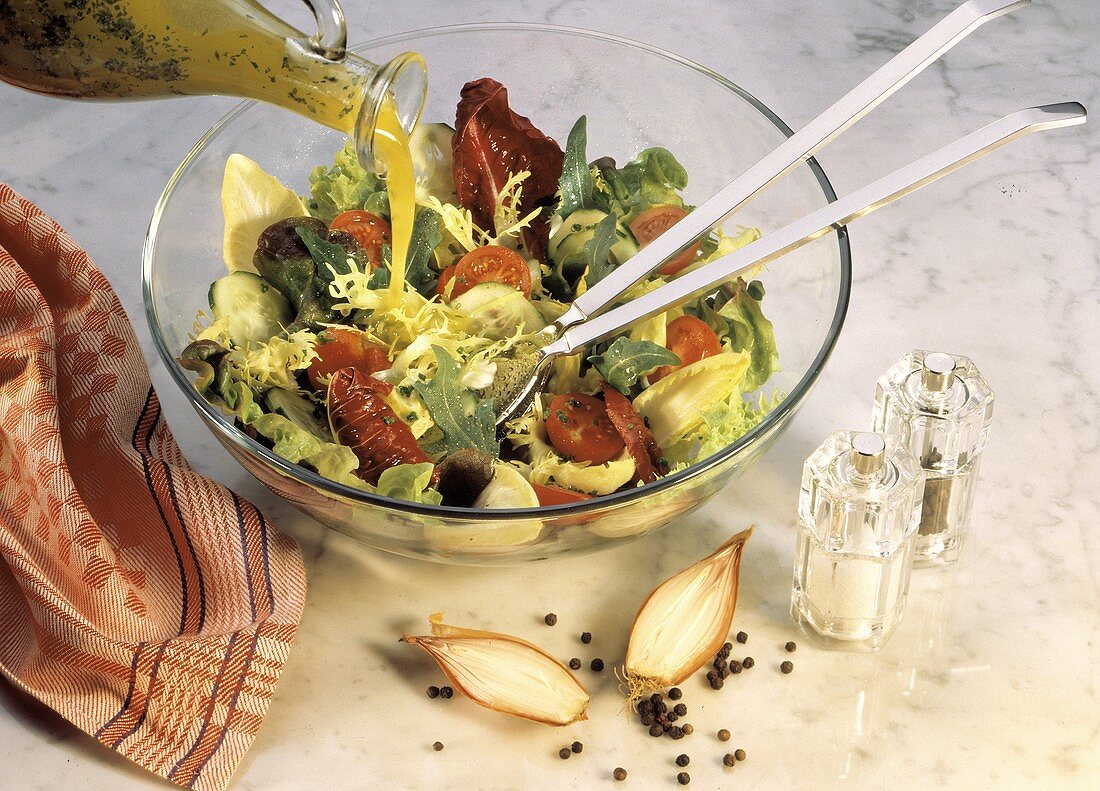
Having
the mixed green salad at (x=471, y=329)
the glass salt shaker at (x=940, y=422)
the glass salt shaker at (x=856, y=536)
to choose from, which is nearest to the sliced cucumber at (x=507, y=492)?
the mixed green salad at (x=471, y=329)

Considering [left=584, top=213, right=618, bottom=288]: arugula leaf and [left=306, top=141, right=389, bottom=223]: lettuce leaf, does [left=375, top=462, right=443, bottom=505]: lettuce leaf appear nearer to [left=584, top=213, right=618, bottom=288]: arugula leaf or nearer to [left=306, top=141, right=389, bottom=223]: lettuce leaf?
[left=584, top=213, right=618, bottom=288]: arugula leaf

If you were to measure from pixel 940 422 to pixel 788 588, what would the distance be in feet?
0.74

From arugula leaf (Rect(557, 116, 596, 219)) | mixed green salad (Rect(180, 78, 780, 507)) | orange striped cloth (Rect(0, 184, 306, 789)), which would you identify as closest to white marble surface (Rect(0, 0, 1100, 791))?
orange striped cloth (Rect(0, 184, 306, 789))

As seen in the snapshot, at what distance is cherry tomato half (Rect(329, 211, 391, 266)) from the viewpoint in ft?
4.62

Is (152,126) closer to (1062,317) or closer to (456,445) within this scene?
(456,445)

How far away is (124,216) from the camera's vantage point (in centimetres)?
172

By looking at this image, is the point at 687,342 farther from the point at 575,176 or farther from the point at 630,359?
the point at 575,176

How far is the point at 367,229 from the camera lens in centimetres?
142

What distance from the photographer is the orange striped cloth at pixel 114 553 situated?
1.16m

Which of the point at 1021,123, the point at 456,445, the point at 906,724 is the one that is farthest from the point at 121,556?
the point at 1021,123

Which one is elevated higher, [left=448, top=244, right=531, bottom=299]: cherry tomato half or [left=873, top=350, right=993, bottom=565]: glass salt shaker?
[left=448, top=244, right=531, bottom=299]: cherry tomato half

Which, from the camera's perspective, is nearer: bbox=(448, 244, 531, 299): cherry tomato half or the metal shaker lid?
the metal shaker lid

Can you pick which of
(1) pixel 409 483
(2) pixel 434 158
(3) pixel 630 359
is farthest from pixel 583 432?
(2) pixel 434 158

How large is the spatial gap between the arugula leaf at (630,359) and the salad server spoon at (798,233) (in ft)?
0.10
